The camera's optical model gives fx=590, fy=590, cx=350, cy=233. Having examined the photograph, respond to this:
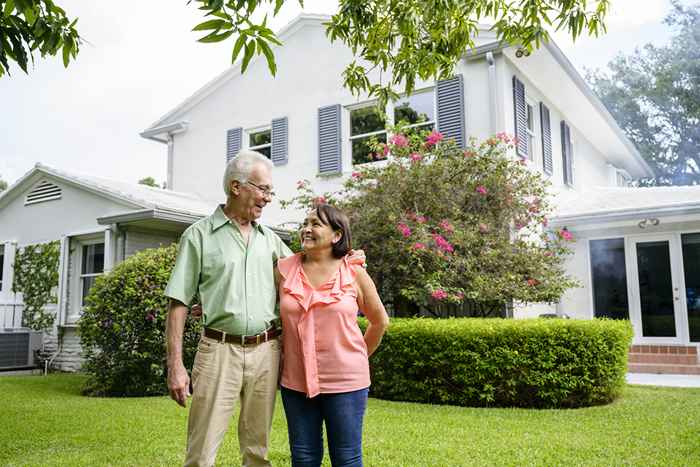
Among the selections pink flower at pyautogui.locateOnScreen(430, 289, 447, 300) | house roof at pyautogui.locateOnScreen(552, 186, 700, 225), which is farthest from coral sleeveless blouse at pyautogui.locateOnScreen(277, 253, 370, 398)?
house roof at pyautogui.locateOnScreen(552, 186, 700, 225)

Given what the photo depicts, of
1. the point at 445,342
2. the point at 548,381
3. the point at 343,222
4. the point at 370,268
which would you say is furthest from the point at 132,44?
the point at 343,222

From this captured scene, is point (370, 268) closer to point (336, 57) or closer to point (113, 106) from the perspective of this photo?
point (336, 57)

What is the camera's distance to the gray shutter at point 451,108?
34.4ft

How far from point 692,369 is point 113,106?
1896cm

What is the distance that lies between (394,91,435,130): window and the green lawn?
18.3ft

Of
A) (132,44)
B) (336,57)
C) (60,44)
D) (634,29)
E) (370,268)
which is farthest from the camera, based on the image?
(634,29)

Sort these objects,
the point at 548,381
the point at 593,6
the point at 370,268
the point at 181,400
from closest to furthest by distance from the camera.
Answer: the point at 181,400 < the point at 593,6 < the point at 548,381 < the point at 370,268

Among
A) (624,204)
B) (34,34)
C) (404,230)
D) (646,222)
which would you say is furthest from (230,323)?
(624,204)

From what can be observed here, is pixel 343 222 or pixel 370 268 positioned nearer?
pixel 343 222

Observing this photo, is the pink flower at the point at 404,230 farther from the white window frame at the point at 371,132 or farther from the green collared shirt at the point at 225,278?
the green collared shirt at the point at 225,278

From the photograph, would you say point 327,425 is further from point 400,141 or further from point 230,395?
point 400,141

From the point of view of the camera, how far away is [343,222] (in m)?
2.87

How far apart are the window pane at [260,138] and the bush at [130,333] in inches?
231

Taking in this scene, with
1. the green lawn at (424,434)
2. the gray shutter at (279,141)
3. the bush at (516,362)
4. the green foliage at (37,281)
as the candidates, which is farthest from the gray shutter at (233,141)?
the bush at (516,362)
